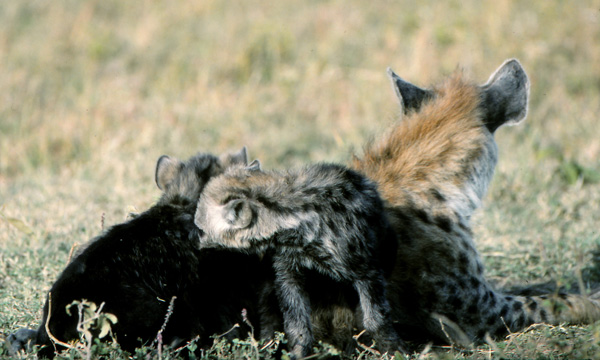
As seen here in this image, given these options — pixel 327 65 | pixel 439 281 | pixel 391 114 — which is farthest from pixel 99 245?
pixel 327 65

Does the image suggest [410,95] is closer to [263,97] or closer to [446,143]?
[446,143]

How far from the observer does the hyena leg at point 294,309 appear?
355 cm

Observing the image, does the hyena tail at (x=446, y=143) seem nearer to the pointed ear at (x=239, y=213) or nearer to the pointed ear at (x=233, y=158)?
the pointed ear at (x=233, y=158)

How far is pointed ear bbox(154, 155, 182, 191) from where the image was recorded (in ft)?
15.1

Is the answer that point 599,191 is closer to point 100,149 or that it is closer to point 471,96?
point 471,96

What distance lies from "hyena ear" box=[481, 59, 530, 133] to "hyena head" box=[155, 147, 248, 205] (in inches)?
60.4

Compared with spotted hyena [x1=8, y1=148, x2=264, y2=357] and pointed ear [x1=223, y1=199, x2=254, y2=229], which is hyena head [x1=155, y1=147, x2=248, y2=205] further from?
pointed ear [x1=223, y1=199, x2=254, y2=229]

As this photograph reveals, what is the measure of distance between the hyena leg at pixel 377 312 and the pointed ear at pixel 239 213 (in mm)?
584

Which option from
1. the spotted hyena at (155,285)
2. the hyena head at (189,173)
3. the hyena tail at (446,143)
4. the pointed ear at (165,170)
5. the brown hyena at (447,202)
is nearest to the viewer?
the spotted hyena at (155,285)

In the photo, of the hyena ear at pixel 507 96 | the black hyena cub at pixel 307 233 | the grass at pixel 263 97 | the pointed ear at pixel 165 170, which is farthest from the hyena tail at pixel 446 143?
the pointed ear at pixel 165 170

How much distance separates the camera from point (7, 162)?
7.91 meters

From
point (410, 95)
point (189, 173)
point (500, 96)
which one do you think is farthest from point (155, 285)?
point (500, 96)

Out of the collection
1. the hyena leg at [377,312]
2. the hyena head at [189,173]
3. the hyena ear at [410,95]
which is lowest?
the hyena leg at [377,312]

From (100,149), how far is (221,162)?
11.9 ft
